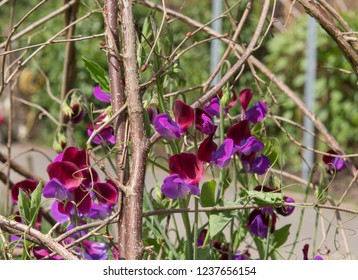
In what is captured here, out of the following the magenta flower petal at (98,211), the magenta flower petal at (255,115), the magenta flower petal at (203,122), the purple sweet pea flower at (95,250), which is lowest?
the purple sweet pea flower at (95,250)

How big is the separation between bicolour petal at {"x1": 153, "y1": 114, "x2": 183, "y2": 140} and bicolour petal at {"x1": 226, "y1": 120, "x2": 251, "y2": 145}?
18 cm

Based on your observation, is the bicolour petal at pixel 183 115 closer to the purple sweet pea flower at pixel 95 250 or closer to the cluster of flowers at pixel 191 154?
the cluster of flowers at pixel 191 154

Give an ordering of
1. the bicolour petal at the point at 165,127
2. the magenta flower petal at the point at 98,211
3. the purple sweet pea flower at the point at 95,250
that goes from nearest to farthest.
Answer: the bicolour petal at the point at 165,127
the magenta flower petal at the point at 98,211
the purple sweet pea flower at the point at 95,250

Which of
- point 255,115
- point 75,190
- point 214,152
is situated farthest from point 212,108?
point 75,190

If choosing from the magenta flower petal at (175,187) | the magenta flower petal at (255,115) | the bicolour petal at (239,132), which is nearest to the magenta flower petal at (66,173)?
the magenta flower petal at (175,187)

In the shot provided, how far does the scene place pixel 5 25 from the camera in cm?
1198

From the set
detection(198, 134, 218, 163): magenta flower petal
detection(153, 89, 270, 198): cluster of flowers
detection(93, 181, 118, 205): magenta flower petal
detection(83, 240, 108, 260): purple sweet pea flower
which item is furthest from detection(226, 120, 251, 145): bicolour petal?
detection(83, 240, 108, 260): purple sweet pea flower

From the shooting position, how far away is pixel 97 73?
1.42 meters

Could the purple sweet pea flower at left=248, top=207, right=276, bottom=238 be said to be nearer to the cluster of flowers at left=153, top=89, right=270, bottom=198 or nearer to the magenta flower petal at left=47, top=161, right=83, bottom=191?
the cluster of flowers at left=153, top=89, right=270, bottom=198

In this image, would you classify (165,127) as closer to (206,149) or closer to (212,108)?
(206,149)

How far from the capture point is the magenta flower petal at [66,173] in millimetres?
1377

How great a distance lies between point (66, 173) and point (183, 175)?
0.19 metres

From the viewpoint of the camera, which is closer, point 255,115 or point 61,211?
point 61,211

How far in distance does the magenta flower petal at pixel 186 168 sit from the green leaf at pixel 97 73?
20 cm
